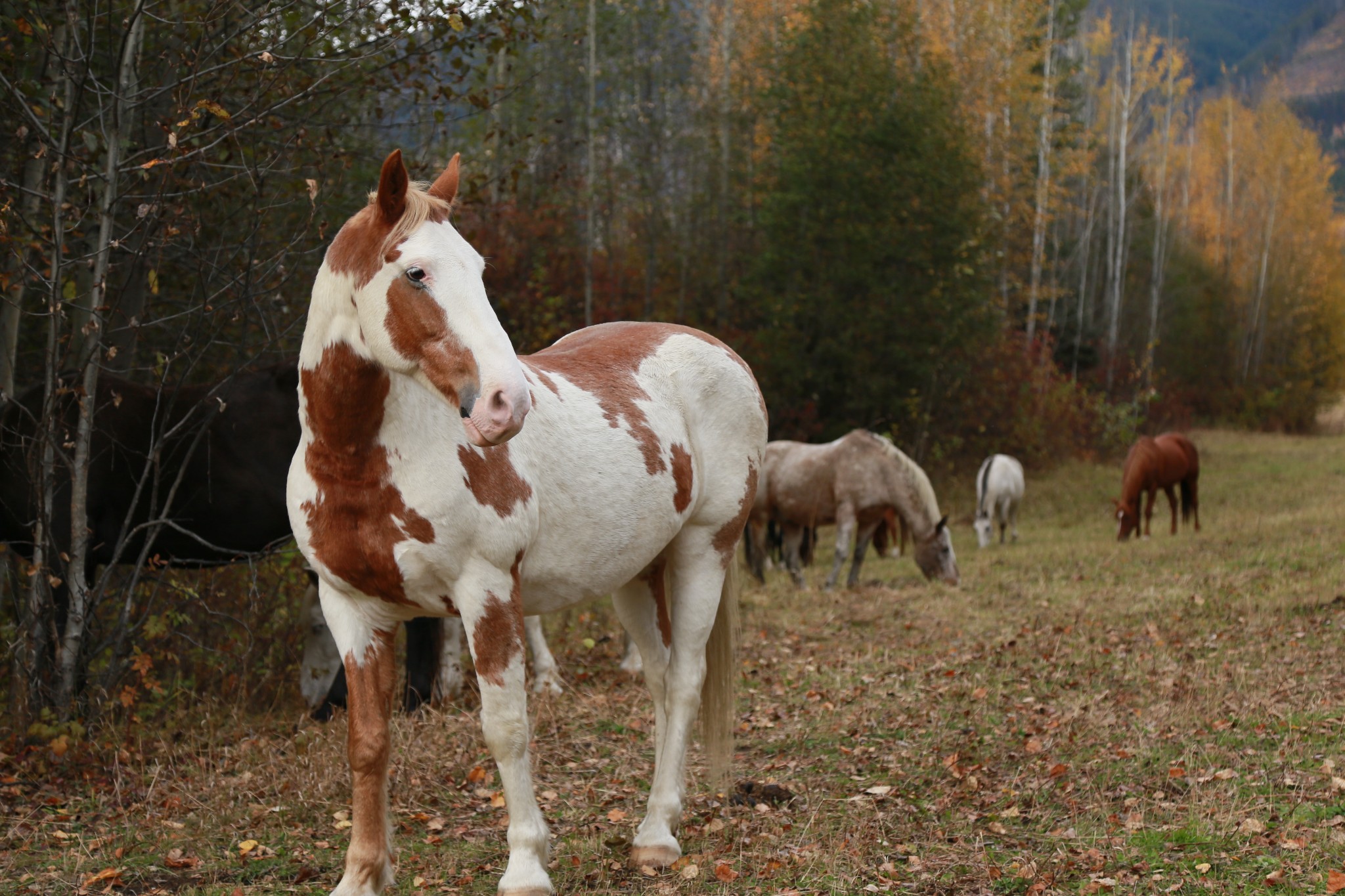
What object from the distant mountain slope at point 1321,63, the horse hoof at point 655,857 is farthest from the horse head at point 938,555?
the distant mountain slope at point 1321,63

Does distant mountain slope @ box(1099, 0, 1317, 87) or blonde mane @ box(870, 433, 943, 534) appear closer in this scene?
blonde mane @ box(870, 433, 943, 534)

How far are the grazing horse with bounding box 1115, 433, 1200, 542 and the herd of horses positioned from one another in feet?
35.4

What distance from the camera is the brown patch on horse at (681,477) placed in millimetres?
3667

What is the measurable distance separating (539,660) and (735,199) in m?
16.5

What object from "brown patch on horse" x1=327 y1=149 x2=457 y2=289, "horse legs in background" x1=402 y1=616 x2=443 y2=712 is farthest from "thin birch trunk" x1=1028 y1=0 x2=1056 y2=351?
"brown patch on horse" x1=327 y1=149 x2=457 y2=289

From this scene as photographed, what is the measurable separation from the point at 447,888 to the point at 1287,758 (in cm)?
317

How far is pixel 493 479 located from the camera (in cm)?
299

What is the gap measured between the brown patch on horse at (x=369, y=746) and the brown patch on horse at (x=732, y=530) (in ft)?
4.21

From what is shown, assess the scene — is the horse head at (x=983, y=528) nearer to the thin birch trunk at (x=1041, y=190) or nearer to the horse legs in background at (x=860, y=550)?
the horse legs in background at (x=860, y=550)

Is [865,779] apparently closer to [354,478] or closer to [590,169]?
[354,478]

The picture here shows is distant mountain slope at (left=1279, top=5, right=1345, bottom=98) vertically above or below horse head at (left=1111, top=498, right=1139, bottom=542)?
above

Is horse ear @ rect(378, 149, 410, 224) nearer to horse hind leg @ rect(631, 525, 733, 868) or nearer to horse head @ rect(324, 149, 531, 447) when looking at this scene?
horse head @ rect(324, 149, 531, 447)

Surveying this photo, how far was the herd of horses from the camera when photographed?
8.80 ft

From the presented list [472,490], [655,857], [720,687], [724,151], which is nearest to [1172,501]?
[724,151]
